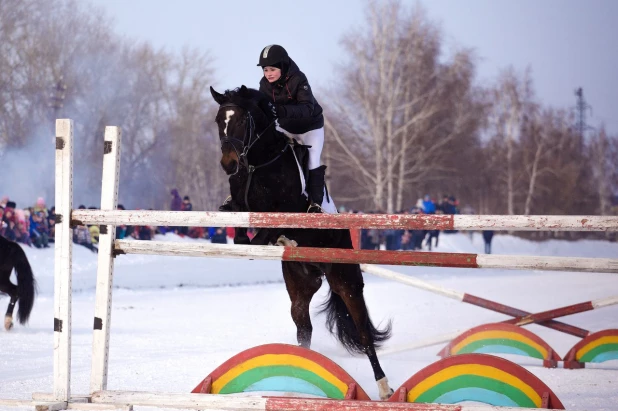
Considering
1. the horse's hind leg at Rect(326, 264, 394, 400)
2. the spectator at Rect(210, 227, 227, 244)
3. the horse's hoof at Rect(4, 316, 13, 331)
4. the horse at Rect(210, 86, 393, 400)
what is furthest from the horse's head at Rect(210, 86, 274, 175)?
the spectator at Rect(210, 227, 227, 244)

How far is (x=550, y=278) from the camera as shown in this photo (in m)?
16.1

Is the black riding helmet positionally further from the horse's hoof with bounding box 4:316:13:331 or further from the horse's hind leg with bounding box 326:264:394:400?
the horse's hoof with bounding box 4:316:13:331

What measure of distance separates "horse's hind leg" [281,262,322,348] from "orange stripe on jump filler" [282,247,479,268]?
1.81 meters

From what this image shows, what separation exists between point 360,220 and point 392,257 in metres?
0.21

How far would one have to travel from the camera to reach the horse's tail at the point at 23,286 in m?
7.82

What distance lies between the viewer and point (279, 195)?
502 centimetres

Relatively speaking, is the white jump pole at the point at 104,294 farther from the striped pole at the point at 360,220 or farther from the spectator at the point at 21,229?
the spectator at the point at 21,229

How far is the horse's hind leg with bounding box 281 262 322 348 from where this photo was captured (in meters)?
5.30

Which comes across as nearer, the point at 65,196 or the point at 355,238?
the point at 65,196

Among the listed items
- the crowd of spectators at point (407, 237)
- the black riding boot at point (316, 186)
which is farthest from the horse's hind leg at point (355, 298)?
the crowd of spectators at point (407, 237)

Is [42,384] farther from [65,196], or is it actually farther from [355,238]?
[355,238]

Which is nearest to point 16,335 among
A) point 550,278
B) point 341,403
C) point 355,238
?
point 355,238

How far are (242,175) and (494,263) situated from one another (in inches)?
83.3

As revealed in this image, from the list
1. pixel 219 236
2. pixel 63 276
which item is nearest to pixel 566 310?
pixel 63 276
